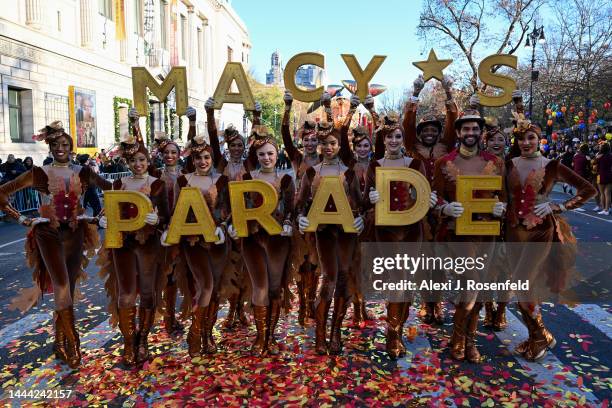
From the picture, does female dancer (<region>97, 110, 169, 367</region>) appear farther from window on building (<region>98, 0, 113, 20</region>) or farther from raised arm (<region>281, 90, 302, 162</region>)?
window on building (<region>98, 0, 113, 20</region>)

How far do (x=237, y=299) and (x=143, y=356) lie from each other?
1246 mm

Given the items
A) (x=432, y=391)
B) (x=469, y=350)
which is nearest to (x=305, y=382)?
(x=432, y=391)

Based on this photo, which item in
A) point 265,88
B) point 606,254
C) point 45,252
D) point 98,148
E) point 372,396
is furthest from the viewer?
point 265,88

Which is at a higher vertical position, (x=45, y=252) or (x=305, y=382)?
(x=45, y=252)

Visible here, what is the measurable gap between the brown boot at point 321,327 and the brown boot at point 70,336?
2157 mm

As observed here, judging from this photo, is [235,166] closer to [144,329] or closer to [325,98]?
[325,98]

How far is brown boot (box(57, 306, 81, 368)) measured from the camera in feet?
14.7

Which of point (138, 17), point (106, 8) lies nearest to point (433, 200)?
point (106, 8)

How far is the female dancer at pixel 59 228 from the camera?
445 cm

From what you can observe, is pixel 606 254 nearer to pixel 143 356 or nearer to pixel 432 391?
pixel 432 391

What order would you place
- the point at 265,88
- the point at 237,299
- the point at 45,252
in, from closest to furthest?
the point at 45,252, the point at 237,299, the point at 265,88

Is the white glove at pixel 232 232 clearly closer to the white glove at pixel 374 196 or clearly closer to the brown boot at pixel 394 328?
the white glove at pixel 374 196

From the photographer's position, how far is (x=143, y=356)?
460 centimetres

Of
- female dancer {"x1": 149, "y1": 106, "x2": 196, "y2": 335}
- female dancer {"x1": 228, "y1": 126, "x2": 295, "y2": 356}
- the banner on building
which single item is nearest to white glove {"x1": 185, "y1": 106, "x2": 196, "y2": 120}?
female dancer {"x1": 149, "y1": 106, "x2": 196, "y2": 335}
